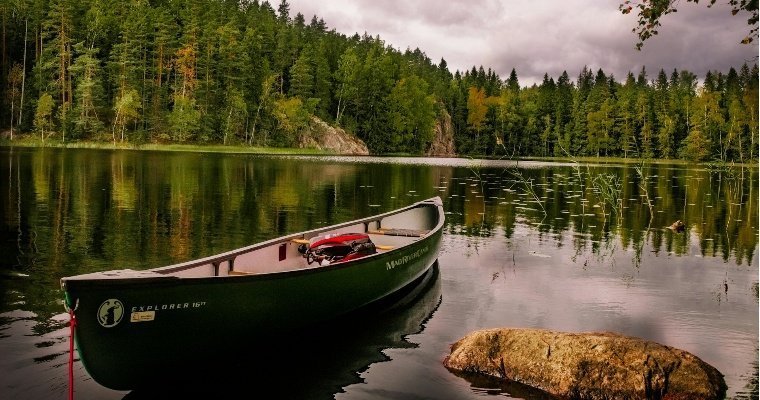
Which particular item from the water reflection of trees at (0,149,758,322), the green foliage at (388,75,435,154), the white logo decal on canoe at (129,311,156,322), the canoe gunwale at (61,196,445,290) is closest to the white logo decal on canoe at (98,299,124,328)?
the white logo decal on canoe at (129,311,156,322)

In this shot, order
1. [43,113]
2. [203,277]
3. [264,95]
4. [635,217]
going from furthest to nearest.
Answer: [264,95], [43,113], [635,217], [203,277]

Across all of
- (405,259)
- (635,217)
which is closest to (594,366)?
(405,259)

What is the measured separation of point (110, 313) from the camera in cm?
735

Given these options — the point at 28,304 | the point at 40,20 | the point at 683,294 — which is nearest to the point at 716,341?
the point at 683,294

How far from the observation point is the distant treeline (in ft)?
282

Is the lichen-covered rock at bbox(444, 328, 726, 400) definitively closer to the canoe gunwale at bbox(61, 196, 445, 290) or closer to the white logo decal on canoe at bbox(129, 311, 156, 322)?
the canoe gunwale at bbox(61, 196, 445, 290)

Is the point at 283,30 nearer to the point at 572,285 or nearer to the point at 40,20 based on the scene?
the point at 40,20

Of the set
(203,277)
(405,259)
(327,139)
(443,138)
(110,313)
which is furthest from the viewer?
(443,138)

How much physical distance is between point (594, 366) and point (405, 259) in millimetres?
5876

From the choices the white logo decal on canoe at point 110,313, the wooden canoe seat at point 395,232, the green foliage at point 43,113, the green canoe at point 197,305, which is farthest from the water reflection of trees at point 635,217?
the green foliage at point 43,113

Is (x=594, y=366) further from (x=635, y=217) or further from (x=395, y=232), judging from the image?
(x=635, y=217)

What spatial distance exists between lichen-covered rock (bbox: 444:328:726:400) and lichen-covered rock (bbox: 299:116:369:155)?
95.4 metres

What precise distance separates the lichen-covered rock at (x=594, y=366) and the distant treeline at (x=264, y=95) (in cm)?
6827

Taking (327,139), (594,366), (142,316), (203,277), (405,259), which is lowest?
(594,366)
